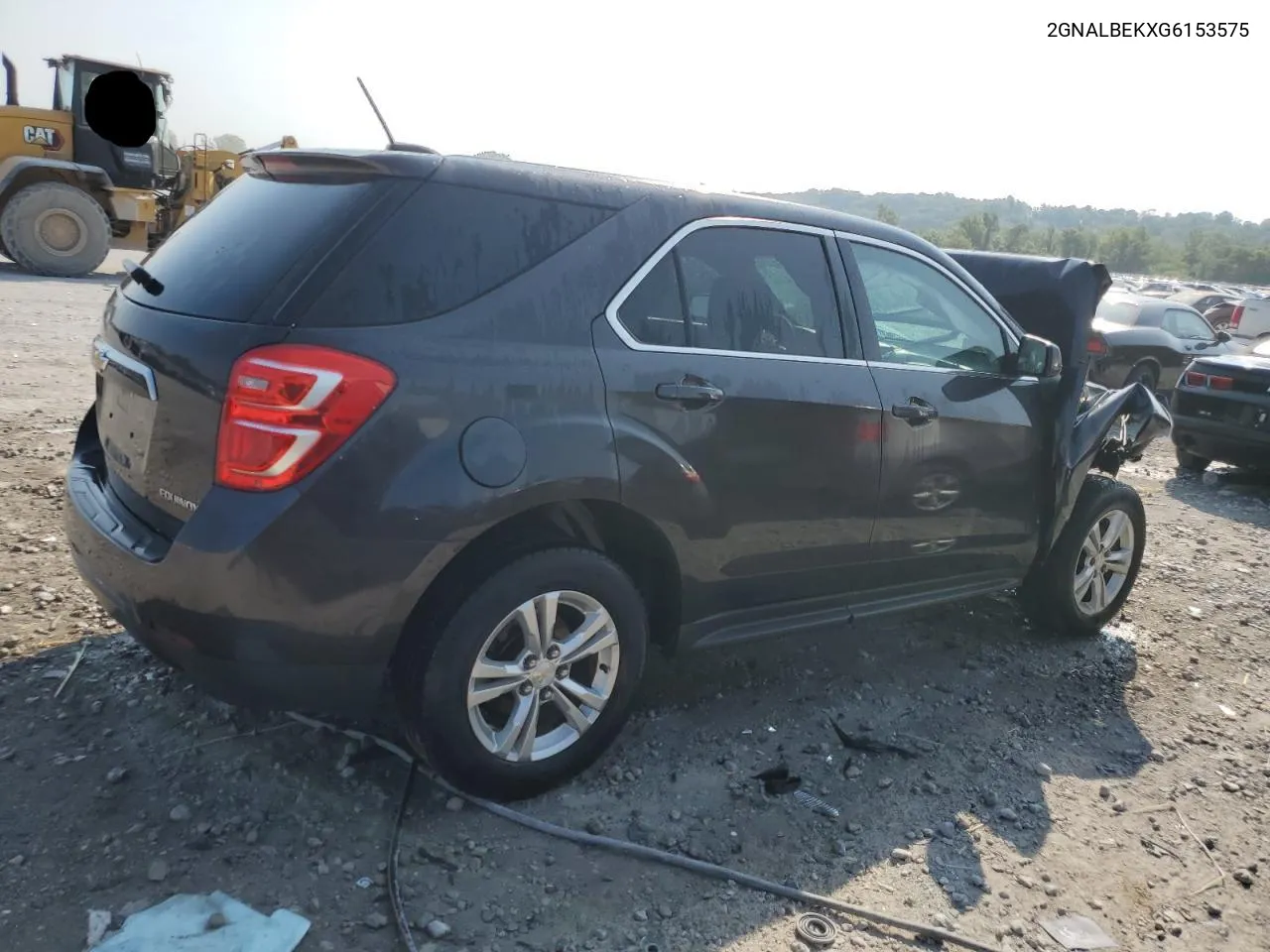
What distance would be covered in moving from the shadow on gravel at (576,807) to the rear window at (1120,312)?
11.7m

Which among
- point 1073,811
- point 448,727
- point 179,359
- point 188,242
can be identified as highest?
point 188,242

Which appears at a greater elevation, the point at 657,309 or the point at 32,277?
the point at 657,309

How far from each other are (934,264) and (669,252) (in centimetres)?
143

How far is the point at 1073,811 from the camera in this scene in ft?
11.4

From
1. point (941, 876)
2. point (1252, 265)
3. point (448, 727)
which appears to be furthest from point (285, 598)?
point (1252, 265)

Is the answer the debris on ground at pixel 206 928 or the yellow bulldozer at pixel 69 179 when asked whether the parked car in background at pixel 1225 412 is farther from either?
the yellow bulldozer at pixel 69 179

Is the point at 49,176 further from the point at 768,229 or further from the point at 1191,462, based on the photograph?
the point at 1191,462

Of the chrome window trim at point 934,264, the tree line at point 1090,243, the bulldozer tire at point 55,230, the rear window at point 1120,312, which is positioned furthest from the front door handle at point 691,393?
the tree line at point 1090,243

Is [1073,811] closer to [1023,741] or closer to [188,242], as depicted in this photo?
[1023,741]

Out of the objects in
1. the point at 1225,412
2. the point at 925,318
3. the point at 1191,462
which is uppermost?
the point at 925,318

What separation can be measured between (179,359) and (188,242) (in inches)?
25.6

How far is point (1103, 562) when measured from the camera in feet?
16.4

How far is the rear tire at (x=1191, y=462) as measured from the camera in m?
9.61

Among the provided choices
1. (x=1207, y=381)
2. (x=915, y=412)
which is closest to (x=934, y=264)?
(x=915, y=412)
